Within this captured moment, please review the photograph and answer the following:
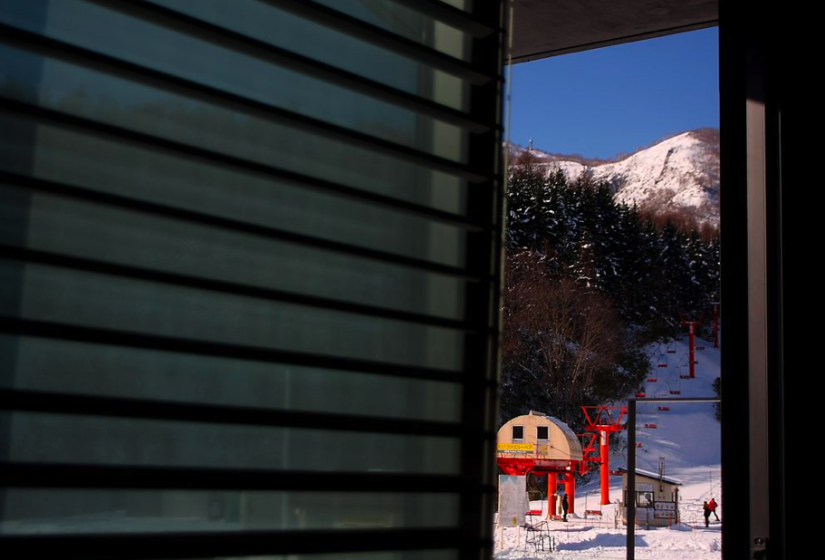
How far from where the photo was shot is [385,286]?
29.6 inches

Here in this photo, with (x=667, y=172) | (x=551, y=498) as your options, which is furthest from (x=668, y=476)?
(x=667, y=172)

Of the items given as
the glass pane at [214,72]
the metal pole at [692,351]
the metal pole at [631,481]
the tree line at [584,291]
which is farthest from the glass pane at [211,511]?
the metal pole at [692,351]

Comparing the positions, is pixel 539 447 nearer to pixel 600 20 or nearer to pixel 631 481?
pixel 631 481

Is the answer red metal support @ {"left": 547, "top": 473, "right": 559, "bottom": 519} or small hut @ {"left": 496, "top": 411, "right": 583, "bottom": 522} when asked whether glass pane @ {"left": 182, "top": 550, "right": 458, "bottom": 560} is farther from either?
red metal support @ {"left": 547, "top": 473, "right": 559, "bottom": 519}

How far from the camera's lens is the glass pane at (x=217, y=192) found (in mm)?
543

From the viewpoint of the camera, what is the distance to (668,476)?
70.5 ft

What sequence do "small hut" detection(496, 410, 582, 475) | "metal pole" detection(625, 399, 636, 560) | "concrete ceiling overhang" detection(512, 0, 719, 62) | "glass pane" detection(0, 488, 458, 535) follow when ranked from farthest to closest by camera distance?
"small hut" detection(496, 410, 582, 475), "metal pole" detection(625, 399, 636, 560), "concrete ceiling overhang" detection(512, 0, 719, 62), "glass pane" detection(0, 488, 458, 535)

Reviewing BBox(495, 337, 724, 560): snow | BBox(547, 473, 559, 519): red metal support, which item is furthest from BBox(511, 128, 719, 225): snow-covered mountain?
BBox(547, 473, 559, 519): red metal support

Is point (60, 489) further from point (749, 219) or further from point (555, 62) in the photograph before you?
point (555, 62)

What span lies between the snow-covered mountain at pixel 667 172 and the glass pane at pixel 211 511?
37508 millimetres

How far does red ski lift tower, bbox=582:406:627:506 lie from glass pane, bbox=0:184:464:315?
50.2 ft

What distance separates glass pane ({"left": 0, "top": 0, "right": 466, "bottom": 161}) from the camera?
56cm

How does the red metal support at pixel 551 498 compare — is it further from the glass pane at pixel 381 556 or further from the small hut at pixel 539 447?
the glass pane at pixel 381 556

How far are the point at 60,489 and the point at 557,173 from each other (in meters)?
27.0
